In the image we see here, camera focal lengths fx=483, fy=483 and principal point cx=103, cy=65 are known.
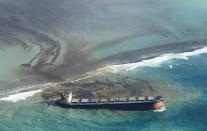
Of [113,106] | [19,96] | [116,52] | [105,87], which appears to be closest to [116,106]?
[113,106]

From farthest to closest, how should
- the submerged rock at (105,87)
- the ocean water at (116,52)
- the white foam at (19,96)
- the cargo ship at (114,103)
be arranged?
the submerged rock at (105,87) → the white foam at (19,96) → the cargo ship at (114,103) → the ocean water at (116,52)

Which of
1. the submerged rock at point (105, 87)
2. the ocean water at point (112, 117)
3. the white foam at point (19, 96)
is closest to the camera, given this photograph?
the ocean water at point (112, 117)

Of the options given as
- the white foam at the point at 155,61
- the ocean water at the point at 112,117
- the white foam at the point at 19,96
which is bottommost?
the ocean water at the point at 112,117

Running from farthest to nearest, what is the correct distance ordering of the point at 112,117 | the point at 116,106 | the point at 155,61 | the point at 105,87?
the point at 155,61
the point at 105,87
the point at 116,106
the point at 112,117

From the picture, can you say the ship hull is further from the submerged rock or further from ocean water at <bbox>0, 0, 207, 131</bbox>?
the submerged rock

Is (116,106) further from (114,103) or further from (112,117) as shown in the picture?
(112,117)

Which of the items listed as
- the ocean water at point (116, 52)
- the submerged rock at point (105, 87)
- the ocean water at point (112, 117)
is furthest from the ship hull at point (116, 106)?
the submerged rock at point (105, 87)

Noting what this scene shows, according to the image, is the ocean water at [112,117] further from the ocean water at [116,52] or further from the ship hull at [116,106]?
the ship hull at [116,106]
